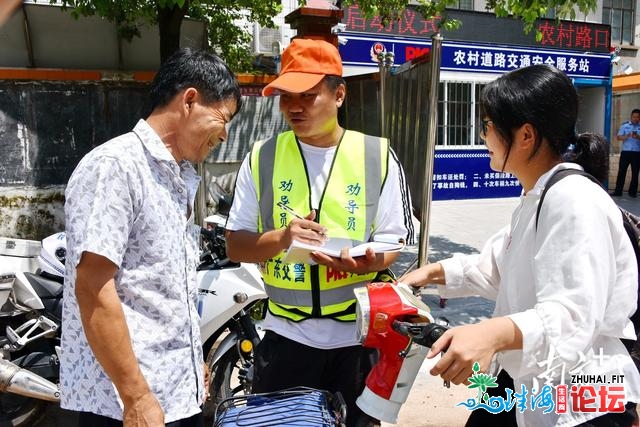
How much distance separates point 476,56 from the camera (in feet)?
36.2

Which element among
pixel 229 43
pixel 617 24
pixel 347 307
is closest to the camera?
pixel 347 307

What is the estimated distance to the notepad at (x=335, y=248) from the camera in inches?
69.1

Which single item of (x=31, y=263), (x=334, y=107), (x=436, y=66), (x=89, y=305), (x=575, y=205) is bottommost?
(x=31, y=263)

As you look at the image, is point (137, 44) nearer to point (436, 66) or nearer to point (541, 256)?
point (436, 66)

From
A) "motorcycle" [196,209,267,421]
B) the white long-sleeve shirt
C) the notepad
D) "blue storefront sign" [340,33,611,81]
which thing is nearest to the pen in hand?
the notepad

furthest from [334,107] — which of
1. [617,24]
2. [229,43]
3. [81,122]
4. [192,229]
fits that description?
[617,24]

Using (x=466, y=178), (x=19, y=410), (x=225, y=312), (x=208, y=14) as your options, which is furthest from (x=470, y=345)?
(x=466, y=178)

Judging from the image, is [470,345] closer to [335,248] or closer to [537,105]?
[537,105]

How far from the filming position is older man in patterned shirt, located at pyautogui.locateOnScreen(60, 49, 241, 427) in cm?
134

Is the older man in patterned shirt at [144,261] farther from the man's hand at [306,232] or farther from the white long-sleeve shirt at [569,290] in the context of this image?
the white long-sleeve shirt at [569,290]

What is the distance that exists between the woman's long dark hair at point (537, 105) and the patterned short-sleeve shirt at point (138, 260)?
2.84 ft

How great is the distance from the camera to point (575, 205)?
1.31 meters

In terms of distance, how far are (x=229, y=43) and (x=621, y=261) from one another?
7732 millimetres

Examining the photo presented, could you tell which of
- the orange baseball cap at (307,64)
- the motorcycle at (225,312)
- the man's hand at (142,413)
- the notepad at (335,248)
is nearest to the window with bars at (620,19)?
the motorcycle at (225,312)
